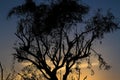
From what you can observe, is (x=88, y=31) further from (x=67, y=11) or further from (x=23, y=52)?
(x=23, y=52)

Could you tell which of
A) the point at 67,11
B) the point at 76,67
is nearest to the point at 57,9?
the point at 67,11

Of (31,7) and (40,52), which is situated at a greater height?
(31,7)

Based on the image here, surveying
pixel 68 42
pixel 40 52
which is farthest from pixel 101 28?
pixel 40 52

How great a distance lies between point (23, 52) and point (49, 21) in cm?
405

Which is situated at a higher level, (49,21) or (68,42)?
(49,21)

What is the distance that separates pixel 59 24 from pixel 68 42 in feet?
6.52

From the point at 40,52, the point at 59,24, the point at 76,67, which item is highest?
the point at 59,24

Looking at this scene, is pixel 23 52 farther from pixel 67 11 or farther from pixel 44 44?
pixel 67 11

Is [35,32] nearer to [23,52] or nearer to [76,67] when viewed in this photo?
[23,52]

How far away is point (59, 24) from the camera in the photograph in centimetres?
3669

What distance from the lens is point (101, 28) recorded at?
37.2 meters

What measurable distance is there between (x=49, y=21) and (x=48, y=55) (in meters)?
3.31

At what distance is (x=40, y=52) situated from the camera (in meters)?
37.0

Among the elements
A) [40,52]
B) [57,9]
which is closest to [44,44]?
[40,52]
